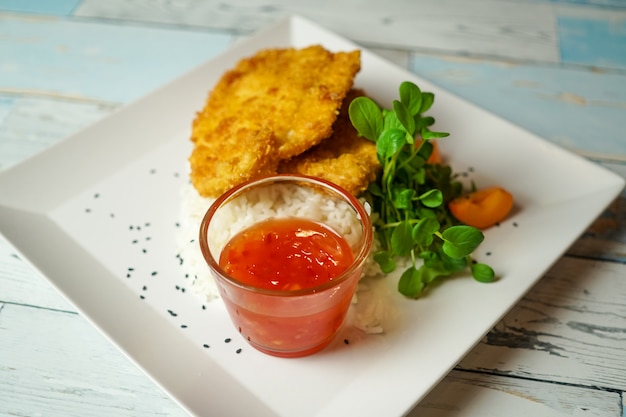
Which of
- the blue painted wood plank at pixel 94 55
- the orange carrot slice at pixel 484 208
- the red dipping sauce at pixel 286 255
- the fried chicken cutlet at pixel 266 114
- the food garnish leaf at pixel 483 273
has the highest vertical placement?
the fried chicken cutlet at pixel 266 114

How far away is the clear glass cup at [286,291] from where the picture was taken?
8.17ft

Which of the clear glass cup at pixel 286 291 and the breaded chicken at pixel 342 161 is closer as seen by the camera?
the clear glass cup at pixel 286 291

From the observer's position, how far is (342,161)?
3115mm

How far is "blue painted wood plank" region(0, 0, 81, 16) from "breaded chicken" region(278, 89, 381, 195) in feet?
9.25

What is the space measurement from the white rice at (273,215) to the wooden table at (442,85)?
0.43 meters

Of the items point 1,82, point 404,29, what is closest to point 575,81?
point 404,29

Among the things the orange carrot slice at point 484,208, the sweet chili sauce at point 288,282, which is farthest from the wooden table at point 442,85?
the sweet chili sauce at point 288,282

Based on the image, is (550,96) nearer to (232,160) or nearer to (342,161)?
(342,161)

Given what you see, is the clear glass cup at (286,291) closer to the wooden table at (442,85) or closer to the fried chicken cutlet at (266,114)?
the fried chicken cutlet at (266,114)

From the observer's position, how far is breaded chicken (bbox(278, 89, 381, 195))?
3037 mm

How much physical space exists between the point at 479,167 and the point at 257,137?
1.26 m

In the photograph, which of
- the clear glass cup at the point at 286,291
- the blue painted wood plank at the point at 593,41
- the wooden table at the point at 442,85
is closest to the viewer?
the clear glass cup at the point at 286,291

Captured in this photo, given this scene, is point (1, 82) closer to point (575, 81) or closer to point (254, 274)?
point (254, 274)

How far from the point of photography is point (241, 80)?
3602 millimetres
